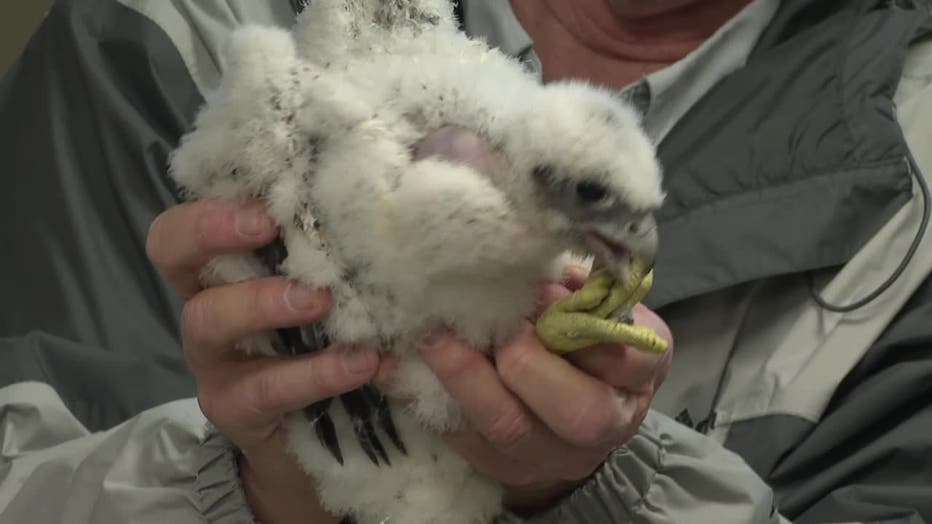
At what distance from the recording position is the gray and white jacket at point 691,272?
71cm

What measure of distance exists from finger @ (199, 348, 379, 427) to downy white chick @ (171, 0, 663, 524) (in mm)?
10

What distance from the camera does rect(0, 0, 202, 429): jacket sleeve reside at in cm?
87

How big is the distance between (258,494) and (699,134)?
0.52 metres

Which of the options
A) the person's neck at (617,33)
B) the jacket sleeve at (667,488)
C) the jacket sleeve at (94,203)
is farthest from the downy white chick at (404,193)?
the person's neck at (617,33)

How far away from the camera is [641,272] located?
47 centimetres

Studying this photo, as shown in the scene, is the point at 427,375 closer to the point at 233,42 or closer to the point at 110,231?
the point at 233,42

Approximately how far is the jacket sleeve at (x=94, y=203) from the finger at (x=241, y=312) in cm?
35

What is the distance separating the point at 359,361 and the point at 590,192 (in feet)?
0.47

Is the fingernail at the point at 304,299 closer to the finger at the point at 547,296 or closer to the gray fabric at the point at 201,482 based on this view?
the finger at the point at 547,296

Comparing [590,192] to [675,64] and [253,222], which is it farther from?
[675,64]

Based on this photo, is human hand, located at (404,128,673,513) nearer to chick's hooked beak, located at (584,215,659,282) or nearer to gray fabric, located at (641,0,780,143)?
chick's hooked beak, located at (584,215,659,282)

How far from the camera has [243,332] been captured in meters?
0.52

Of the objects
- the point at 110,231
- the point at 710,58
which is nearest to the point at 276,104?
the point at 110,231

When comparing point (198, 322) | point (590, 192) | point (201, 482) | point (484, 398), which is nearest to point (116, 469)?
point (201, 482)
